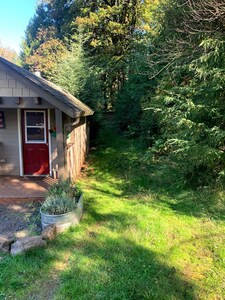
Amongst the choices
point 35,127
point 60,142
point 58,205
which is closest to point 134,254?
point 58,205

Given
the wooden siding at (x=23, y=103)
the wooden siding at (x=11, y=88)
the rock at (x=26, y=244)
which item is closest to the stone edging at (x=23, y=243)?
the rock at (x=26, y=244)

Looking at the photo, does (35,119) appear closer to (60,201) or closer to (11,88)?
(11,88)

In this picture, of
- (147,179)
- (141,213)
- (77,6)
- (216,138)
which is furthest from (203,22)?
(77,6)

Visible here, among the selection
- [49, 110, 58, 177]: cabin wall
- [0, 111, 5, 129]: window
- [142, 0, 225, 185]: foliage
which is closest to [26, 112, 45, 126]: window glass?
[49, 110, 58, 177]: cabin wall

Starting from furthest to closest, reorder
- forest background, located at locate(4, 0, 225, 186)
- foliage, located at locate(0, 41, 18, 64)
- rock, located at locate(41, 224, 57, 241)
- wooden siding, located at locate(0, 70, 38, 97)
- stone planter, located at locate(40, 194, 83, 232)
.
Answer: foliage, located at locate(0, 41, 18, 64), forest background, located at locate(4, 0, 225, 186), wooden siding, located at locate(0, 70, 38, 97), stone planter, located at locate(40, 194, 83, 232), rock, located at locate(41, 224, 57, 241)

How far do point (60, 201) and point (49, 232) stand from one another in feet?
→ 2.20

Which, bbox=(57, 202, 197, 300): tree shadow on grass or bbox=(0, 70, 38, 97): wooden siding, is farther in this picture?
bbox=(0, 70, 38, 97): wooden siding

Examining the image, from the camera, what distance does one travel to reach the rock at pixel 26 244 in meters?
4.02

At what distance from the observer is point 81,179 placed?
791 cm

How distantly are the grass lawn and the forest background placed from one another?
1.39 meters

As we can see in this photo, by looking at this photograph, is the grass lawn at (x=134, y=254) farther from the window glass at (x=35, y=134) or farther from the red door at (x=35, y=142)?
the window glass at (x=35, y=134)

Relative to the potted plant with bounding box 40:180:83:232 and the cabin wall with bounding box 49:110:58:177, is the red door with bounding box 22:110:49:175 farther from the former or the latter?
the potted plant with bounding box 40:180:83:232

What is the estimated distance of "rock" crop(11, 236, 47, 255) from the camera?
13.2 ft

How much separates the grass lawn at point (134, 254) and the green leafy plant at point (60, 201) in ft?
1.46
